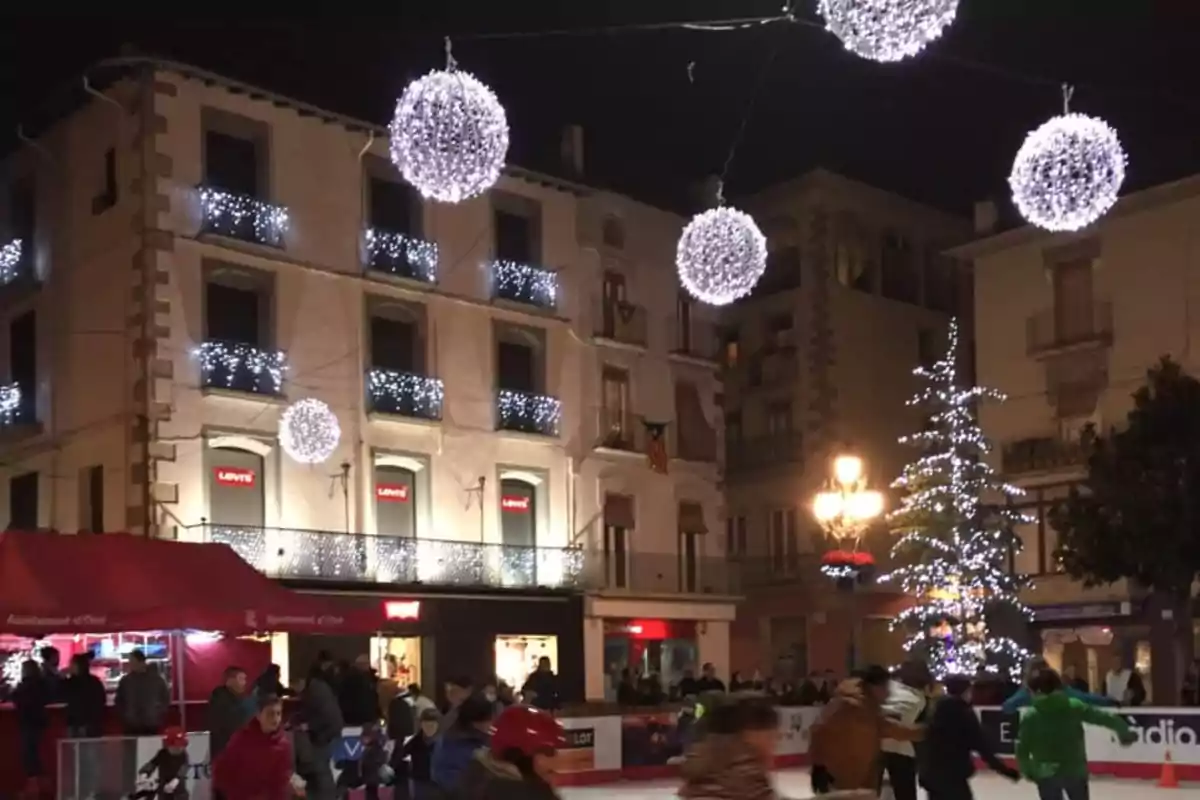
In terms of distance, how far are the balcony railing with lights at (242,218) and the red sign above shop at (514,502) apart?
691 centimetres

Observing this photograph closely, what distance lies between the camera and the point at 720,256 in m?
18.0

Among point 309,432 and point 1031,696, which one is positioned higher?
point 309,432

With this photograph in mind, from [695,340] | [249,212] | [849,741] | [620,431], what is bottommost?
[849,741]

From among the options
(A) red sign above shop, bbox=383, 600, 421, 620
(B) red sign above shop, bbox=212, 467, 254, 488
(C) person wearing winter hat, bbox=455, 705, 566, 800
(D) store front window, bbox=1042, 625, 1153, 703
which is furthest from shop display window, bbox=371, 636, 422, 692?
(C) person wearing winter hat, bbox=455, 705, 566, 800

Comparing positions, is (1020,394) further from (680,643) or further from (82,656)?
(82,656)

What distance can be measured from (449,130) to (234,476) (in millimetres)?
14440

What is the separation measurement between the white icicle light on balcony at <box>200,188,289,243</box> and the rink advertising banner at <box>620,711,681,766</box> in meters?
10.1

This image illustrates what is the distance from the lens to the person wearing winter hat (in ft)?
19.4

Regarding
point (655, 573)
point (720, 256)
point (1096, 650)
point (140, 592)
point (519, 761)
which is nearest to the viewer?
point (519, 761)

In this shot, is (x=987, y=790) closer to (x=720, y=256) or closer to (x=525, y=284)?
(x=720, y=256)

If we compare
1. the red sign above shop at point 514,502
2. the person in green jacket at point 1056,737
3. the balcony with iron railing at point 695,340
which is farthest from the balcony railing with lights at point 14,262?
the person in green jacket at point 1056,737

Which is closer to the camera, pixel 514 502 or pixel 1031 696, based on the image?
pixel 1031 696

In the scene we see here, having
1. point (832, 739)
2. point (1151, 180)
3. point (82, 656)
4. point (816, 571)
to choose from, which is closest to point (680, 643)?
point (816, 571)

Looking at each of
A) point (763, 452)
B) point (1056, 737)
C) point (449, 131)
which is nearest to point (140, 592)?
point (449, 131)
